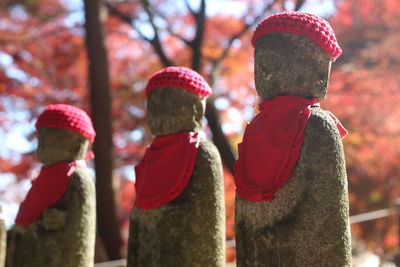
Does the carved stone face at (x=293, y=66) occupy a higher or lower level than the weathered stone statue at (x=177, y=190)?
higher

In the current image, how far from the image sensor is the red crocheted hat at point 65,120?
326cm

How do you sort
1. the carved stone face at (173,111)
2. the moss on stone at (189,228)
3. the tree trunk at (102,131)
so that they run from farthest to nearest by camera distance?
the tree trunk at (102,131)
the carved stone face at (173,111)
the moss on stone at (189,228)

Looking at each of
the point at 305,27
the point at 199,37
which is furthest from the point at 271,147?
the point at 199,37

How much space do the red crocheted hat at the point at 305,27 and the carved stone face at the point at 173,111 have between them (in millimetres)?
733

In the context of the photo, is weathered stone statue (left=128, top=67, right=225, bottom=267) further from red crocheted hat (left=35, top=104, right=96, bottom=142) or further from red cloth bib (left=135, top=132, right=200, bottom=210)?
red crocheted hat (left=35, top=104, right=96, bottom=142)

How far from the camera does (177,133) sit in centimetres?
277

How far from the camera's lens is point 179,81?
9.16ft

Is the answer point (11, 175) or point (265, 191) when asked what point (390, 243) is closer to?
point (11, 175)

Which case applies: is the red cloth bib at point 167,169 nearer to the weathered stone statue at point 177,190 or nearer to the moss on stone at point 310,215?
the weathered stone statue at point 177,190

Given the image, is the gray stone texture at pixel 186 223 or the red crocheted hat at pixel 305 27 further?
the gray stone texture at pixel 186 223

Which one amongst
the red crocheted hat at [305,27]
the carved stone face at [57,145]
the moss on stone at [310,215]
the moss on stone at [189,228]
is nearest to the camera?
the moss on stone at [310,215]

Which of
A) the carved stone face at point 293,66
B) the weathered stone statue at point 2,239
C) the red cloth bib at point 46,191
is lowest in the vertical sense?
the weathered stone statue at point 2,239

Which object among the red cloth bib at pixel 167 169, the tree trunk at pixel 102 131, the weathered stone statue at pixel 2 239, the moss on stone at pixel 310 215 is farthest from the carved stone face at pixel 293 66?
the tree trunk at pixel 102 131

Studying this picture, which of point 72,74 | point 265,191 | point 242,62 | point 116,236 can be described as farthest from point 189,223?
point 72,74
